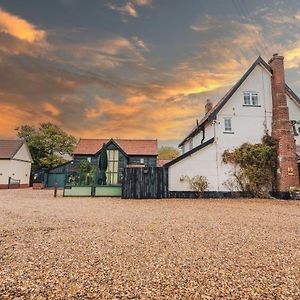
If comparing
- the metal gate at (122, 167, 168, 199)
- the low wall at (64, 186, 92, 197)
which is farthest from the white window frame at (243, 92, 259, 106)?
the low wall at (64, 186, 92, 197)

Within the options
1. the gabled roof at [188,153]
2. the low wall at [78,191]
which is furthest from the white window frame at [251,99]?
the low wall at [78,191]

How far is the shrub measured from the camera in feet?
57.4

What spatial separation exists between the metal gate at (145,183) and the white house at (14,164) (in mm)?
23691

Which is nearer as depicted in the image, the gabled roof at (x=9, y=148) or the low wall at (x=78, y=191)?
the low wall at (x=78, y=191)

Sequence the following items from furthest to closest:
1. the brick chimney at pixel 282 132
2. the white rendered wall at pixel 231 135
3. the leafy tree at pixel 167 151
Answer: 1. the leafy tree at pixel 167 151
2. the white rendered wall at pixel 231 135
3. the brick chimney at pixel 282 132

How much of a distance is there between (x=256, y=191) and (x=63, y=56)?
58.6 feet

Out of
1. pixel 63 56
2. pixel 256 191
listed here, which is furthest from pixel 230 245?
pixel 63 56

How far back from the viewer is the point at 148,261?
4.20 m

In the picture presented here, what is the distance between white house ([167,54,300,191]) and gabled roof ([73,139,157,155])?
16231 mm

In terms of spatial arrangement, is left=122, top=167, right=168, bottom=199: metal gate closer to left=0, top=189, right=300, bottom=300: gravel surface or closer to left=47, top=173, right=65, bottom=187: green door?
left=0, top=189, right=300, bottom=300: gravel surface

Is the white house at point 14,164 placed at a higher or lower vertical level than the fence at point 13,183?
higher

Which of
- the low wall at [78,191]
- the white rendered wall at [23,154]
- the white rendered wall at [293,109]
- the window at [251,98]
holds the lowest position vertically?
the low wall at [78,191]

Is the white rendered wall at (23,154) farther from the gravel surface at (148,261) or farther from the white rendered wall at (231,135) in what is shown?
the gravel surface at (148,261)

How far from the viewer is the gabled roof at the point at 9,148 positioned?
33.1 meters
